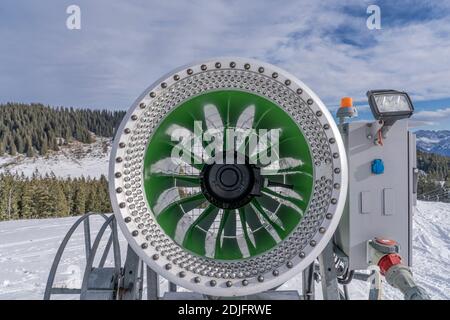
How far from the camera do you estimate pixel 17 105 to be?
341 ft

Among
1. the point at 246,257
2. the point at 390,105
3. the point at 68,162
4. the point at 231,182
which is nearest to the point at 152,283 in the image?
the point at 246,257

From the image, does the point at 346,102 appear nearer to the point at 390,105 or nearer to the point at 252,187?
the point at 390,105

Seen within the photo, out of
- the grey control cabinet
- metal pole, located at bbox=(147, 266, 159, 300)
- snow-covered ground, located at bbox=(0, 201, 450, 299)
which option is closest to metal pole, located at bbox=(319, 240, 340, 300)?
the grey control cabinet

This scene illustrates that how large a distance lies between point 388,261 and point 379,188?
1.38 ft

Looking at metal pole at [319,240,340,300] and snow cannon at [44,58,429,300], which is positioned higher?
snow cannon at [44,58,429,300]

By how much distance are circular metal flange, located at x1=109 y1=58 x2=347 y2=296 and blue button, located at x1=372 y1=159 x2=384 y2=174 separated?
538 millimetres

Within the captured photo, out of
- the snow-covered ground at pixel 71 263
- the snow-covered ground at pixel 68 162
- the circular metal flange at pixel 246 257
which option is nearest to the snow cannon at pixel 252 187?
the circular metal flange at pixel 246 257

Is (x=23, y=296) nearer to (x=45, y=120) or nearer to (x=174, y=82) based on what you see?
(x=174, y=82)

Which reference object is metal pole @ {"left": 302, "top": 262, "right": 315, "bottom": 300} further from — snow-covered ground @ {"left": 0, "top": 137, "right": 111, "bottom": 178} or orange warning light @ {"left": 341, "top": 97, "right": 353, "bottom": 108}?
A: snow-covered ground @ {"left": 0, "top": 137, "right": 111, "bottom": 178}

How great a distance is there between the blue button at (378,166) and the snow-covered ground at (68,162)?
109 m

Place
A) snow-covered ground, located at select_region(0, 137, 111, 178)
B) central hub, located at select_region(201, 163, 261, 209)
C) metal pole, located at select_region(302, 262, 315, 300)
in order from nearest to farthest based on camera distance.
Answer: central hub, located at select_region(201, 163, 261, 209) < metal pole, located at select_region(302, 262, 315, 300) < snow-covered ground, located at select_region(0, 137, 111, 178)

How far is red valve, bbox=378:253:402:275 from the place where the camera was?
2002 millimetres

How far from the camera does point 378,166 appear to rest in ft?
7.13
